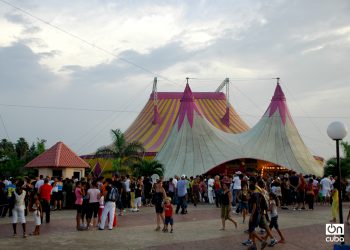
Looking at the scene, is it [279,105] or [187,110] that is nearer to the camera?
[187,110]

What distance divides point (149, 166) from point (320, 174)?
11441 mm

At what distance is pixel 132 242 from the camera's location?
8.96m

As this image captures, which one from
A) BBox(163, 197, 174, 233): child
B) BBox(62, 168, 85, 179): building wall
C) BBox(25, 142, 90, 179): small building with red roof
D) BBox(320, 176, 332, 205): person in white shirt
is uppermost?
BBox(25, 142, 90, 179): small building with red roof

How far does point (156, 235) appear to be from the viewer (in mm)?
9938

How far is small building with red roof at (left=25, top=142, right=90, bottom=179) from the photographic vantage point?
63.3ft

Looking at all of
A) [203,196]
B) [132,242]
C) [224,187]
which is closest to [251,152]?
[203,196]

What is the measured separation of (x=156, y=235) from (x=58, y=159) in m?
10.5

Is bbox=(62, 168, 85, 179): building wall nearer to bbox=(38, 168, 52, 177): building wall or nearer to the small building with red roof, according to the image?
the small building with red roof

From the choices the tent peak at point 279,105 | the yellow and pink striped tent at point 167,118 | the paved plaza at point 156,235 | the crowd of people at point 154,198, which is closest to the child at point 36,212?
the crowd of people at point 154,198

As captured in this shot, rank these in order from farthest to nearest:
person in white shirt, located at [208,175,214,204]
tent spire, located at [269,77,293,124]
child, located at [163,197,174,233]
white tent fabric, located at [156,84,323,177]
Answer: tent spire, located at [269,77,293,124], white tent fabric, located at [156,84,323,177], person in white shirt, located at [208,175,214,204], child, located at [163,197,174,233]

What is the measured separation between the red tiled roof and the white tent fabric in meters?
8.25

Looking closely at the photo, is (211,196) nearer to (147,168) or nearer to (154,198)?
(147,168)

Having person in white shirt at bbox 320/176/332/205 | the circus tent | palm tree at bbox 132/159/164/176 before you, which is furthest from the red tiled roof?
the circus tent

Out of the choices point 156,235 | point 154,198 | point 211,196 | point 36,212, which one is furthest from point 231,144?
point 36,212
